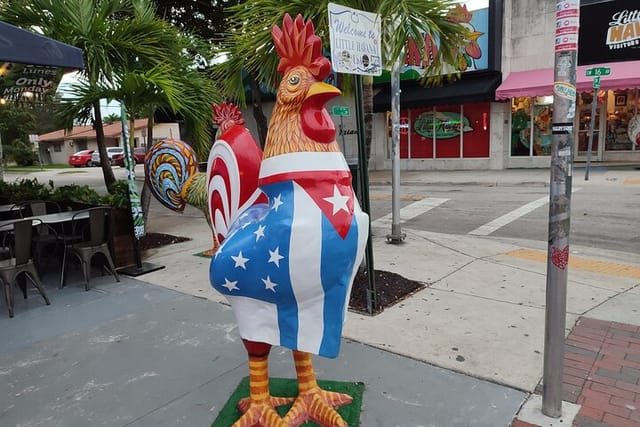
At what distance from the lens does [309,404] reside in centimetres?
283

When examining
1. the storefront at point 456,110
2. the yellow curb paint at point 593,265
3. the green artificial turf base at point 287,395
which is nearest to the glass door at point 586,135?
the storefront at point 456,110

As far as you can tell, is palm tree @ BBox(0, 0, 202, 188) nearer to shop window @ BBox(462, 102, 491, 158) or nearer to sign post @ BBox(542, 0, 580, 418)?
sign post @ BBox(542, 0, 580, 418)

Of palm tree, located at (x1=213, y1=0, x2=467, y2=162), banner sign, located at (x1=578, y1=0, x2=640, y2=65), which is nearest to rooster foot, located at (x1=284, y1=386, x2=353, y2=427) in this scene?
palm tree, located at (x1=213, y1=0, x2=467, y2=162)

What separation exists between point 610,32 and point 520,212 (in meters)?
8.23

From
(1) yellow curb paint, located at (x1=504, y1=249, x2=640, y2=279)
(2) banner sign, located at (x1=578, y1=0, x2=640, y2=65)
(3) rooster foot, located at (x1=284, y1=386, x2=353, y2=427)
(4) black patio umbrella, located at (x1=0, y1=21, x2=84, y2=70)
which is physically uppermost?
(2) banner sign, located at (x1=578, y1=0, x2=640, y2=65)

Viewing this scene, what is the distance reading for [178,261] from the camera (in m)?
6.88

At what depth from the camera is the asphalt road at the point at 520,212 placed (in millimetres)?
7754

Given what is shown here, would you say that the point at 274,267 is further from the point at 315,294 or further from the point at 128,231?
the point at 128,231

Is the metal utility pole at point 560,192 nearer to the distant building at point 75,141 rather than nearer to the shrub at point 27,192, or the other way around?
the shrub at point 27,192

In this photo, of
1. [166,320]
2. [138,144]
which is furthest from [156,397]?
[138,144]

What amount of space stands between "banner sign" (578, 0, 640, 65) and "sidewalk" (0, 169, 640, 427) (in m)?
10.7

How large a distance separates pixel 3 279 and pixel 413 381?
4.15 m

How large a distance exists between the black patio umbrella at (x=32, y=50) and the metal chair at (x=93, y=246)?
2.38 meters

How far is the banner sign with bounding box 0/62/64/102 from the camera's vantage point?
6.89 m
